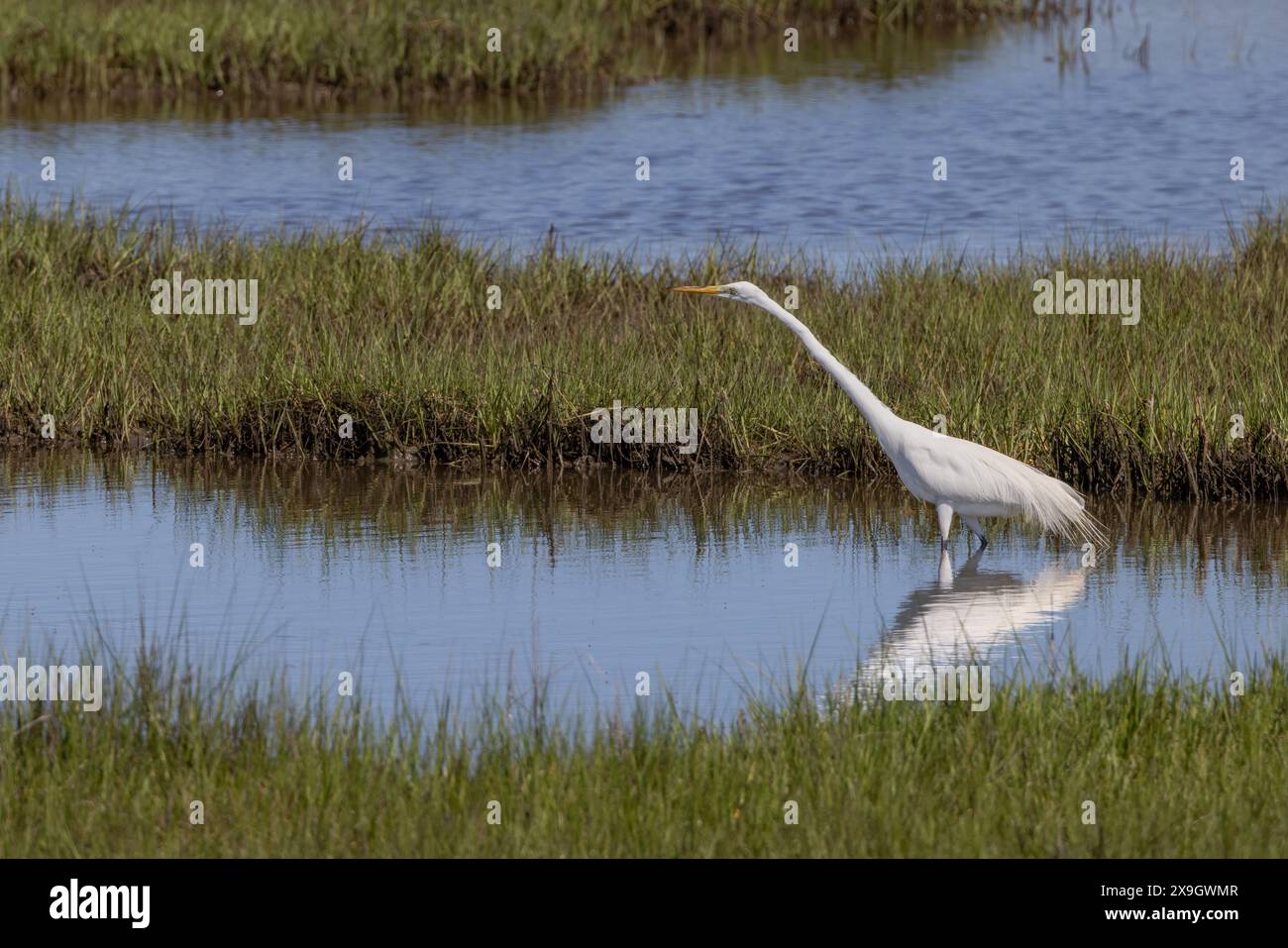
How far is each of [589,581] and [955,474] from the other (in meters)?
1.83

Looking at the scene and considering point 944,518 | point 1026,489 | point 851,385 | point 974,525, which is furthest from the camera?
point 974,525

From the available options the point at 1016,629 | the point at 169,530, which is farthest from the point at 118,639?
the point at 1016,629

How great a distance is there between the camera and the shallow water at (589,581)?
326 inches

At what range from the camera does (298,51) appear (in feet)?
97.5

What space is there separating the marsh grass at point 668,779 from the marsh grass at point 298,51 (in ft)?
77.9

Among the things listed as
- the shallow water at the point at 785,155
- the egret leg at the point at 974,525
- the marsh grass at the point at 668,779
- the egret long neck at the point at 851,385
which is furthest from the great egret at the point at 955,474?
the shallow water at the point at 785,155

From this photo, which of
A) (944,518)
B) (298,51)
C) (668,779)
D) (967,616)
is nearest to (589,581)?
(944,518)

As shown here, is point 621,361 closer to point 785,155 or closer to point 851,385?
point 851,385

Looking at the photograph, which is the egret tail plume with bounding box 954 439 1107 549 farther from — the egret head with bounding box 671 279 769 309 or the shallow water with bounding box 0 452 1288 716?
the egret head with bounding box 671 279 769 309

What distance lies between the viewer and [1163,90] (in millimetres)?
30578

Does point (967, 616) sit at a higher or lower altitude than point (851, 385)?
lower

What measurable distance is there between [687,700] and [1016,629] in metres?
1.89

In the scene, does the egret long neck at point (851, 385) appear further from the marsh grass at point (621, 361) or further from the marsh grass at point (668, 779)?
the marsh grass at point (668, 779)

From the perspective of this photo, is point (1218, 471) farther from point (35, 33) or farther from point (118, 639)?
point (35, 33)
